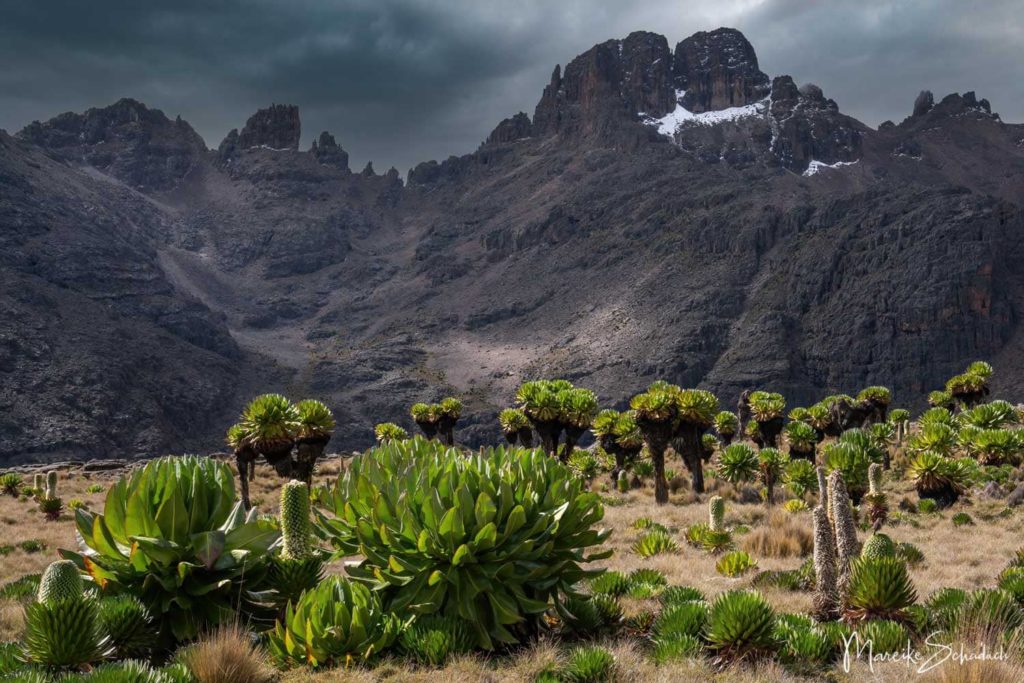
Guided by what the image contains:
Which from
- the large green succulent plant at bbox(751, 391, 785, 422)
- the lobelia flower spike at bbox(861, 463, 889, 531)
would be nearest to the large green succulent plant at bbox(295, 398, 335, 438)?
the lobelia flower spike at bbox(861, 463, 889, 531)

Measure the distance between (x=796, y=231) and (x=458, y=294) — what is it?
89.9 meters

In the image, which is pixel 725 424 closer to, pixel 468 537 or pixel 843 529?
pixel 843 529

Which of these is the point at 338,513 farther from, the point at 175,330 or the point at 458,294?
the point at 458,294

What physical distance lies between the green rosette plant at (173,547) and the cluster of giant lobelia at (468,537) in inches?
37.9

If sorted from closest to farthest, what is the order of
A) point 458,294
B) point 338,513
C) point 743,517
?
point 338,513, point 743,517, point 458,294

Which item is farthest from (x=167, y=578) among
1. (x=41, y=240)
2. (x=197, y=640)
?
(x=41, y=240)

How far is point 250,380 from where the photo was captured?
478ft

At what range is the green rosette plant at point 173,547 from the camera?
18.2 ft

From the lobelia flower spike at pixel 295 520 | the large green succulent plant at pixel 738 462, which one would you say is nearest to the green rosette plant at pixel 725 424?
the large green succulent plant at pixel 738 462

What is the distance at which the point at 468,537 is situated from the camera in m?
5.88

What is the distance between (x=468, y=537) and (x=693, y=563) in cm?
798

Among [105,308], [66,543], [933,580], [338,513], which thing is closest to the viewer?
[338,513]

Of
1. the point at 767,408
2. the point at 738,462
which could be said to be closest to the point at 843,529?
the point at 738,462

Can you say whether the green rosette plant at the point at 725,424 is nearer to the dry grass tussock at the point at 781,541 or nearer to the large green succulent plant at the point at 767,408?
the large green succulent plant at the point at 767,408
